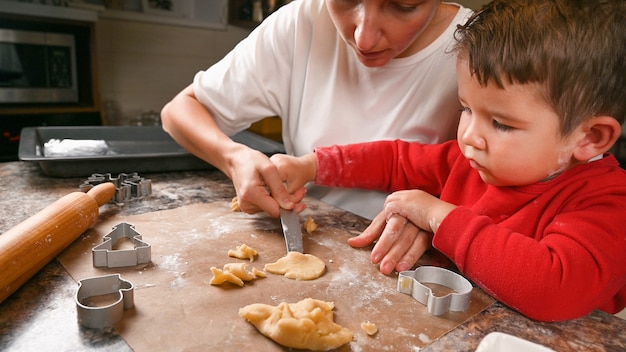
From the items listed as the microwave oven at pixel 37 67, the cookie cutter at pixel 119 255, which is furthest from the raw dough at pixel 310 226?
the microwave oven at pixel 37 67

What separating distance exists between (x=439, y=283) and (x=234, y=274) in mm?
387

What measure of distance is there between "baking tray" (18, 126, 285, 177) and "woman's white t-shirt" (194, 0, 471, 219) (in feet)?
0.79

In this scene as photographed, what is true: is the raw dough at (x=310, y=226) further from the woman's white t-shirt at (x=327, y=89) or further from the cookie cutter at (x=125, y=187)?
the cookie cutter at (x=125, y=187)

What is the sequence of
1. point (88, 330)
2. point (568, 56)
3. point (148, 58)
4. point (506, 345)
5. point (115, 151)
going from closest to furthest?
point (506, 345)
point (88, 330)
point (568, 56)
point (115, 151)
point (148, 58)

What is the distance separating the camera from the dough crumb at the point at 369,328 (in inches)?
28.5

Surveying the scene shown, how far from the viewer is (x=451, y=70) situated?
4.37 ft

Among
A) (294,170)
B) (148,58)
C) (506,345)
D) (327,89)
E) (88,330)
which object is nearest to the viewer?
(506,345)

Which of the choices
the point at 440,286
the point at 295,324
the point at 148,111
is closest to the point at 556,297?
the point at 440,286

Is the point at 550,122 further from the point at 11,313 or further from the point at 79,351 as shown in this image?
the point at 11,313

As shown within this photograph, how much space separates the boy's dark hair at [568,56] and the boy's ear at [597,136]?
0.7 inches

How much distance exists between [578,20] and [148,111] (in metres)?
3.35

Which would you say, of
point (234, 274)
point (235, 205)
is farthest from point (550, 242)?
point (235, 205)

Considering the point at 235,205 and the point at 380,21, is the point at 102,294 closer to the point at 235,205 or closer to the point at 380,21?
the point at 235,205

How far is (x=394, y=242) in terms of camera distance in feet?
3.28
